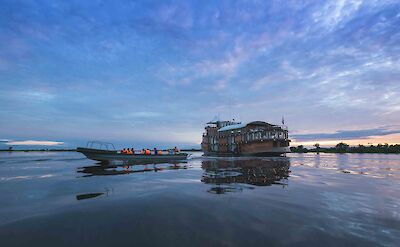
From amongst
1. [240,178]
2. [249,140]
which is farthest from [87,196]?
[249,140]

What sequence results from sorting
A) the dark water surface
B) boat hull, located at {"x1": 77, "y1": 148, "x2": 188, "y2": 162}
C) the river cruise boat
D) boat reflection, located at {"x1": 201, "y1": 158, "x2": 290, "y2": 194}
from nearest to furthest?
1. the dark water surface
2. boat reflection, located at {"x1": 201, "y1": 158, "x2": 290, "y2": 194}
3. boat hull, located at {"x1": 77, "y1": 148, "x2": 188, "y2": 162}
4. the river cruise boat

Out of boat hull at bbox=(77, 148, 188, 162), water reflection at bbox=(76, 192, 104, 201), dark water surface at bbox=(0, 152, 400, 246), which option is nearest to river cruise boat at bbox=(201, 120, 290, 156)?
boat hull at bbox=(77, 148, 188, 162)

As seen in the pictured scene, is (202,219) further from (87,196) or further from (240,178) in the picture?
(240,178)

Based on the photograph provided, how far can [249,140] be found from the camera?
58.4 m

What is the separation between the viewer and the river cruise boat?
53281mm

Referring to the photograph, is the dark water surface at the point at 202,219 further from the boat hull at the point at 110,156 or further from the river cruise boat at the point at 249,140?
the river cruise boat at the point at 249,140

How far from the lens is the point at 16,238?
510cm

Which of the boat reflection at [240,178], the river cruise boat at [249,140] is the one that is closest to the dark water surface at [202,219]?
the boat reflection at [240,178]

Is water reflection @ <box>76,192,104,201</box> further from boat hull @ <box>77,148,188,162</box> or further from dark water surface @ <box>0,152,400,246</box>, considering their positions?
boat hull @ <box>77,148,188,162</box>

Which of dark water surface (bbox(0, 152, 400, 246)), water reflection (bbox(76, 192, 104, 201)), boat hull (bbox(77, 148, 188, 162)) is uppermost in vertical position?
boat hull (bbox(77, 148, 188, 162))

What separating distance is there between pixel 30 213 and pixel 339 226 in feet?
30.9

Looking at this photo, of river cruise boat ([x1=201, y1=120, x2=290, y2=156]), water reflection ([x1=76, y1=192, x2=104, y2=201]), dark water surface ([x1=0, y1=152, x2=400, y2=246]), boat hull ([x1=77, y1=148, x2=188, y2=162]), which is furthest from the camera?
river cruise boat ([x1=201, y1=120, x2=290, y2=156])

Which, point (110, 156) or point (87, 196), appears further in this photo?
point (110, 156)

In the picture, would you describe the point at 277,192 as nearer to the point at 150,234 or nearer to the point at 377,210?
the point at 377,210
